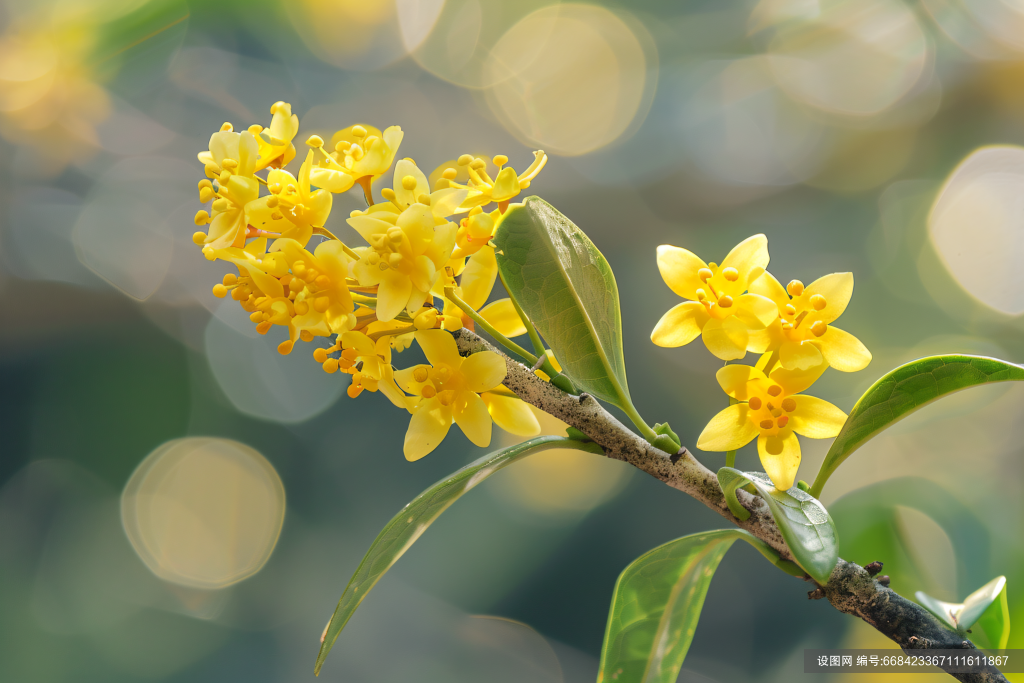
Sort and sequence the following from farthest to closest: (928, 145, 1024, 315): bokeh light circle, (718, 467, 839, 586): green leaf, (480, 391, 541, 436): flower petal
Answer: (928, 145, 1024, 315): bokeh light circle → (480, 391, 541, 436): flower petal → (718, 467, 839, 586): green leaf

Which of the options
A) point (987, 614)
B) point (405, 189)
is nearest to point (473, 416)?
Answer: point (405, 189)

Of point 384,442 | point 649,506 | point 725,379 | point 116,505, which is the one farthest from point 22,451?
point 725,379

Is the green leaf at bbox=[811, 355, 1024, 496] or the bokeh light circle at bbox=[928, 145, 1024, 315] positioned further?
the bokeh light circle at bbox=[928, 145, 1024, 315]

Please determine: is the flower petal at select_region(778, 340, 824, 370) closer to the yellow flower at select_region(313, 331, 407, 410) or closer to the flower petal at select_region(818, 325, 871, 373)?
the flower petal at select_region(818, 325, 871, 373)

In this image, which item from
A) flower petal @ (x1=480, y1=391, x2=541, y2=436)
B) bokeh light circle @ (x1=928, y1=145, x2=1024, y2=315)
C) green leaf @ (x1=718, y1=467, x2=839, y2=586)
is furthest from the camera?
bokeh light circle @ (x1=928, y1=145, x2=1024, y2=315)

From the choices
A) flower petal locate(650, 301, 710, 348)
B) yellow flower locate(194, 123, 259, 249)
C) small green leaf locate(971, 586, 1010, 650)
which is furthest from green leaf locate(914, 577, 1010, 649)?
yellow flower locate(194, 123, 259, 249)
